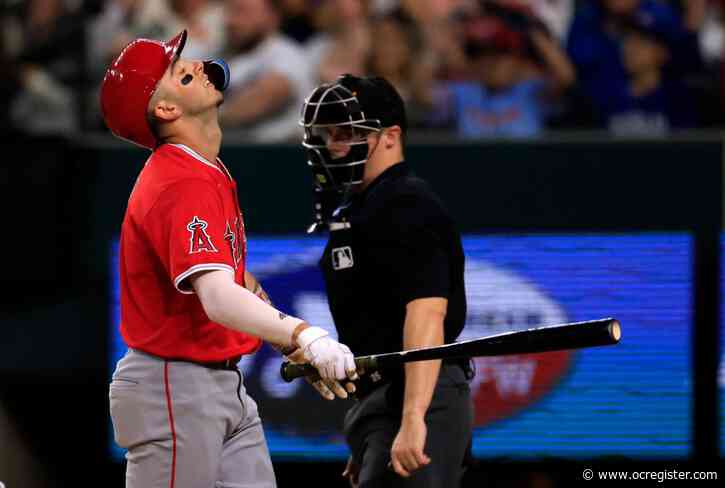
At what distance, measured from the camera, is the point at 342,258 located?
3.75 meters

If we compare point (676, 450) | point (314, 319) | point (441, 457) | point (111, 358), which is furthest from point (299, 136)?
point (441, 457)

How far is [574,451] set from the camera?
5.64 m

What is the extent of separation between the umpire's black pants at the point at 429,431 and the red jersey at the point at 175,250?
50 cm

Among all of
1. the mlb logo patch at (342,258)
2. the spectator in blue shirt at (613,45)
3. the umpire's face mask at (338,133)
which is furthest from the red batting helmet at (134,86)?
the spectator in blue shirt at (613,45)

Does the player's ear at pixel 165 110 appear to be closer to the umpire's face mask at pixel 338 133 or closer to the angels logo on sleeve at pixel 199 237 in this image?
the angels logo on sleeve at pixel 199 237

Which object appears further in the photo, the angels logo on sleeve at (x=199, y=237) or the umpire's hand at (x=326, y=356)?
the angels logo on sleeve at (x=199, y=237)

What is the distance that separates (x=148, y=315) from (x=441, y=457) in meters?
0.98

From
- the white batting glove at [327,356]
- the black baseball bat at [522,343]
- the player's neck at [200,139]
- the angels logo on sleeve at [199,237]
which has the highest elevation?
the player's neck at [200,139]

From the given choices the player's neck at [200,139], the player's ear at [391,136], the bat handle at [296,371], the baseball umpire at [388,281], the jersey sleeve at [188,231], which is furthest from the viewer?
the player's ear at [391,136]

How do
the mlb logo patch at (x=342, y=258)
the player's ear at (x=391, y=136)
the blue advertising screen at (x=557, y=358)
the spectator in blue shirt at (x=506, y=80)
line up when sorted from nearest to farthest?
the mlb logo patch at (x=342, y=258), the player's ear at (x=391, y=136), the blue advertising screen at (x=557, y=358), the spectator in blue shirt at (x=506, y=80)

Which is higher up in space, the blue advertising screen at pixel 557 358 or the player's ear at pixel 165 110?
the player's ear at pixel 165 110

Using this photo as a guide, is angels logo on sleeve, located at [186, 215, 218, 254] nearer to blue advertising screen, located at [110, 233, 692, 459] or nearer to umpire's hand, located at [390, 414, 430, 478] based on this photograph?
umpire's hand, located at [390, 414, 430, 478]

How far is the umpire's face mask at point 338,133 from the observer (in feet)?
12.6

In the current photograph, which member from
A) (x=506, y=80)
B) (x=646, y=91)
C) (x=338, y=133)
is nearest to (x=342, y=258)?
(x=338, y=133)
